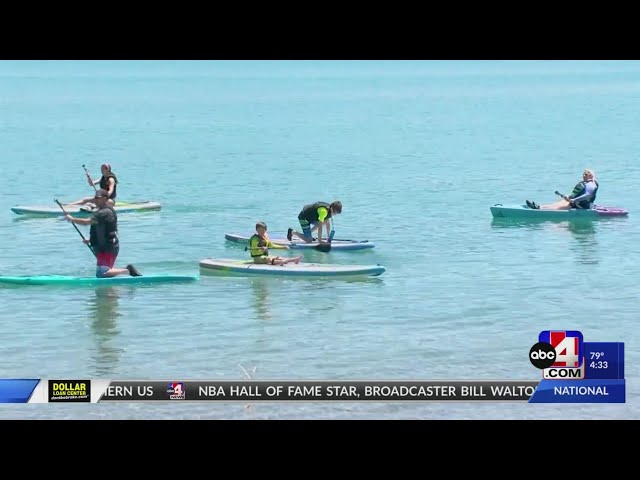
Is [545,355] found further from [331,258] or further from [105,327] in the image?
[331,258]

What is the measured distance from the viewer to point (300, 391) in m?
21.9

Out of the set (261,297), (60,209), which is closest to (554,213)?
(261,297)

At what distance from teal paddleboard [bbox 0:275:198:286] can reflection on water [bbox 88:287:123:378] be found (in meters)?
0.23

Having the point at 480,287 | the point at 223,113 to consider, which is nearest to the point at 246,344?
the point at 480,287

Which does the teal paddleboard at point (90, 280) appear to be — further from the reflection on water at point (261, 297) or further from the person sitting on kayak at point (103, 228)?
the reflection on water at point (261, 297)

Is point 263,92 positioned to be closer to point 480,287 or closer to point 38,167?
point 38,167

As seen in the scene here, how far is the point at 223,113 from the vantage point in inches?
3974

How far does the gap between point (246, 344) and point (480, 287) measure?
7972 millimetres

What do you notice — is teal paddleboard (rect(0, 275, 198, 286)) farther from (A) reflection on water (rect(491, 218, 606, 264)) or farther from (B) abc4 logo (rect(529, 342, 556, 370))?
(B) abc4 logo (rect(529, 342, 556, 370))

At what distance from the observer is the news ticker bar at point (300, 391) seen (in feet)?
70.2

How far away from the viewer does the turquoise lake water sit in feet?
87.8

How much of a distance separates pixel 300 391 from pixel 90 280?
12.3 meters

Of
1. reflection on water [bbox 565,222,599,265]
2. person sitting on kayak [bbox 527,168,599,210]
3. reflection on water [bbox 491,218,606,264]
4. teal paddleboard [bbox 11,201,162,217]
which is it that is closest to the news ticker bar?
Result: reflection on water [bbox 565,222,599,265]

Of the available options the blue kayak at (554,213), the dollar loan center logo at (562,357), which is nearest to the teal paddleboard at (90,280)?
the blue kayak at (554,213)
